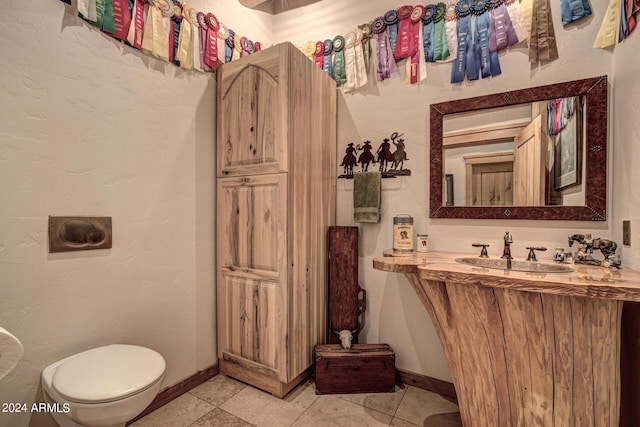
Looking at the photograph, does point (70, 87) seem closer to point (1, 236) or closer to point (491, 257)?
point (1, 236)

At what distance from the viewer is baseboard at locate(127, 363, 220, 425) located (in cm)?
171

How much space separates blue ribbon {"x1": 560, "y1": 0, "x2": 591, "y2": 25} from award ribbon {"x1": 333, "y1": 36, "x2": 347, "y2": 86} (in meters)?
1.31

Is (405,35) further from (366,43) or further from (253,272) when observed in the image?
(253,272)

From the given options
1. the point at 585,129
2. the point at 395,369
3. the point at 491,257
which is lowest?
→ the point at 395,369

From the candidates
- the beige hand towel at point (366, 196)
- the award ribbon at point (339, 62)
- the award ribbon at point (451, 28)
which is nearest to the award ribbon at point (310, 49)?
the award ribbon at point (339, 62)

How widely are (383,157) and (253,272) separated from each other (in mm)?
1208

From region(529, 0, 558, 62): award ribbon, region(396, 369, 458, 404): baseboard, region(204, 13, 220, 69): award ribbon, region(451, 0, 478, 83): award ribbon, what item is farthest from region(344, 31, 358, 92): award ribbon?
region(396, 369, 458, 404): baseboard

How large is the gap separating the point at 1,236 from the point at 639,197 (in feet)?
9.02

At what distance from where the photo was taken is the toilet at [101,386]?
3.57 feet

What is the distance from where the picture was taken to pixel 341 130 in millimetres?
2277

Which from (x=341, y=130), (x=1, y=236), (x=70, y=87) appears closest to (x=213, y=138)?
(x=70, y=87)

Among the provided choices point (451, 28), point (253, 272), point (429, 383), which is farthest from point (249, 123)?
point (429, 383)

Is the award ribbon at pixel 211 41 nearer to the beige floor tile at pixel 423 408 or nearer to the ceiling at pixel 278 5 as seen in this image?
the ceiling at pixel 278 5

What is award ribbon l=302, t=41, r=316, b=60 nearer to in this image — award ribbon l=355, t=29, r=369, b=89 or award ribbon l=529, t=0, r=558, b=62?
award ribbon l=355, t=29, r=369, b=89
